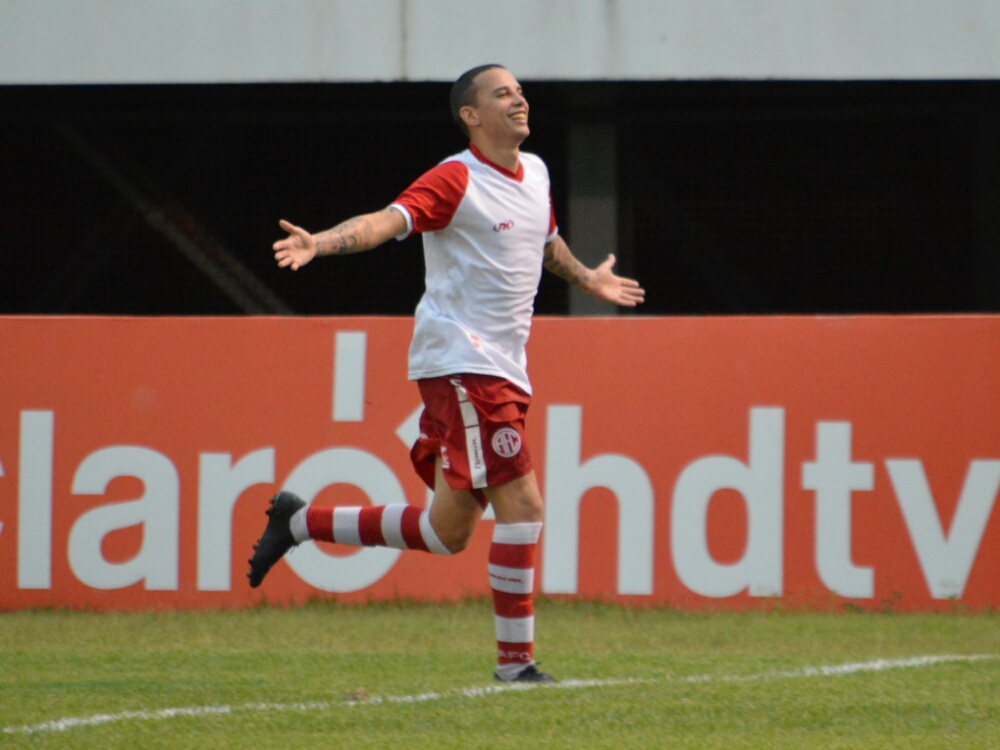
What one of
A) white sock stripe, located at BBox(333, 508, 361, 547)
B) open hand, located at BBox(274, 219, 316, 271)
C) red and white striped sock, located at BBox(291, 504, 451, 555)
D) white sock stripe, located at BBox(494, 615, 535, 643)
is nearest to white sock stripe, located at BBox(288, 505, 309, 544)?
red and white striped sock, located at BBox(291, 504, 451, 555)

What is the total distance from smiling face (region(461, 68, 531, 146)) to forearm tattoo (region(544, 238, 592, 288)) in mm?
452

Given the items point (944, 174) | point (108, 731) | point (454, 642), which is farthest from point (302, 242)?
point (944, 174)

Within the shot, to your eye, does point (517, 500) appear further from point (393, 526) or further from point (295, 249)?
point (295, 249)

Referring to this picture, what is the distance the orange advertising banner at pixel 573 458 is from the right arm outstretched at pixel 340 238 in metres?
2.89

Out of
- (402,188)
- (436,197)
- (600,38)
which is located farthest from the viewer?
(402,188)

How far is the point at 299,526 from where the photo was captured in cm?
495

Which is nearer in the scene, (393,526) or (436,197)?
(436,197)

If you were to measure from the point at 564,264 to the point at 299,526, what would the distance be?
125 centimetres

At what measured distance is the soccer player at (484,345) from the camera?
4516mm

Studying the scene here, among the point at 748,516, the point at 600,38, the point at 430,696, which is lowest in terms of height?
the point at 430,696

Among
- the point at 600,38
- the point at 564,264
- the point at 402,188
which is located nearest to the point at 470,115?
the point at 564,264

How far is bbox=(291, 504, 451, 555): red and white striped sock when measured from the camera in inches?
187

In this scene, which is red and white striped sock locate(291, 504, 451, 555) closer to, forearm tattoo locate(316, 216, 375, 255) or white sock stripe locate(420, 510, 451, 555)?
white sock stripe locate(420, 510, 451, 555)

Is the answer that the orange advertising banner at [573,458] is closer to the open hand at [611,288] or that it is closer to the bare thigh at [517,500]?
the open hand at [611,288]
